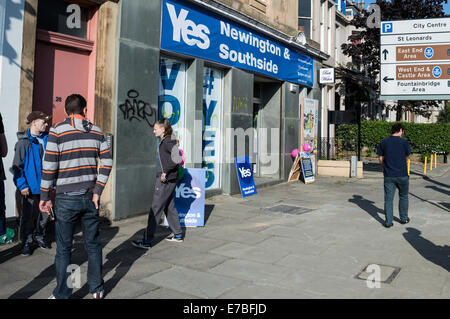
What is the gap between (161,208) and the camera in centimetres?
627

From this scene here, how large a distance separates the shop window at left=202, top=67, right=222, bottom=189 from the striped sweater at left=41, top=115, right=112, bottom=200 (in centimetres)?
676

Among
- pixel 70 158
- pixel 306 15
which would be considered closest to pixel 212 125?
pixel 70 158

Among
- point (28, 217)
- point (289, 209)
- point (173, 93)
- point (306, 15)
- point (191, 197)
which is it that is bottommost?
point (289, 209)

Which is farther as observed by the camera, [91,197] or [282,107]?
[282,107]

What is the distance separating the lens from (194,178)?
7594mm

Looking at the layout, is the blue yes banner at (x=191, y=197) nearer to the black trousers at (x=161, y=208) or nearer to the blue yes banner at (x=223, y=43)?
the black trousers at (x=161, y=208)

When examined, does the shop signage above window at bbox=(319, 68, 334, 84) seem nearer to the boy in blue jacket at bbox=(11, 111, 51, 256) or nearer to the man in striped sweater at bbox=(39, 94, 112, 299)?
the boy in blue jacket at bbox=(11, 111, 51, 256)

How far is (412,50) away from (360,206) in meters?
6.28

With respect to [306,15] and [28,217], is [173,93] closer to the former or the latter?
[28,217]

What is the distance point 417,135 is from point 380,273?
23934mm

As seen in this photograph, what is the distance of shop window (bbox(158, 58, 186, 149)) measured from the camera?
9258 mm

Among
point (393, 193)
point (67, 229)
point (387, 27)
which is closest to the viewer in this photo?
point (67, 229)

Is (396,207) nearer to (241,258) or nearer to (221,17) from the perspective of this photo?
(241,258)

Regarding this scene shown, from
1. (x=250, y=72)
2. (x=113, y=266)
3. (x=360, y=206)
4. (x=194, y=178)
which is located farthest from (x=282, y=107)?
(x=113, y=266)
